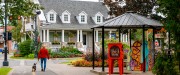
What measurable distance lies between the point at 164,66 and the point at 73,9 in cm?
4754

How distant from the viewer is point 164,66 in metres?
14.2

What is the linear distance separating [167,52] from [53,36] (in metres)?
42.8

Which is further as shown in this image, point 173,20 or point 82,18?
point 82,18

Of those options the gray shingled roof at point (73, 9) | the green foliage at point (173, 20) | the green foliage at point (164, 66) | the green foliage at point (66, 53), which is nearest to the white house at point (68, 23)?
the gray shingled roof at point (73, 9)

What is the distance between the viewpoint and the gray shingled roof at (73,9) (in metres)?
57.2

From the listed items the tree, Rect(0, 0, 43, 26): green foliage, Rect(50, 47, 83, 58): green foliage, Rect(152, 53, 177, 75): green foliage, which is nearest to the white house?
Rect(50, 47, 83, 58): green foliage

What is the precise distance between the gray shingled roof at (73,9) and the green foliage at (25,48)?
15.7 ft

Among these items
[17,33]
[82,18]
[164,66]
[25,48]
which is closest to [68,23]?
[82,18]

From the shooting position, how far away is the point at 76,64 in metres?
30.5

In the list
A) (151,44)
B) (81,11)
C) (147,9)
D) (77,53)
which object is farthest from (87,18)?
(151,44)

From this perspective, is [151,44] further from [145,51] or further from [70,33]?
[70,33]

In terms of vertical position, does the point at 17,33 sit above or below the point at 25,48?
above

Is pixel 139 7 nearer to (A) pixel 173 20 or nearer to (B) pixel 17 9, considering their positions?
(B) pixel 17 9

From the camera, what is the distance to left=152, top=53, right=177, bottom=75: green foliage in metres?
14.0
